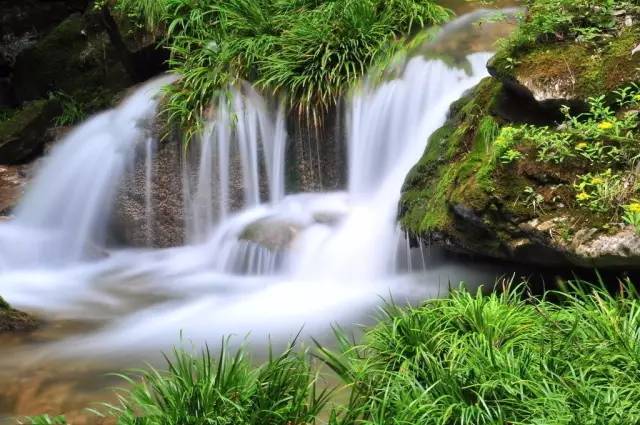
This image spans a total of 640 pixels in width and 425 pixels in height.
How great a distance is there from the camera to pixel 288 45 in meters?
7.14

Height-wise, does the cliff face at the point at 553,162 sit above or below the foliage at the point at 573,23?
below

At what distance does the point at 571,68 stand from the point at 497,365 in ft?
7.69

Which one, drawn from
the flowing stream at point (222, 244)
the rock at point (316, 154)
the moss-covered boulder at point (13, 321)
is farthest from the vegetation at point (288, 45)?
the moss-covered boulder at point (13, 321)

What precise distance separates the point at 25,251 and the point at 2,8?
531 centimetres

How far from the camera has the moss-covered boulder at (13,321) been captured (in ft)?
16.1

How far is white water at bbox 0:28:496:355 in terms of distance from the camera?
514 centimetres

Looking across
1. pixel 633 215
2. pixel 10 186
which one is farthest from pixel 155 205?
pixel 633 215

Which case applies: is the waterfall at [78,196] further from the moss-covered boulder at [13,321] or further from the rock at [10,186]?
the moss-covered boulder at [13,321]

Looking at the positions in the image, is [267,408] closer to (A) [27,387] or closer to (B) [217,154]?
(A) [27,387]

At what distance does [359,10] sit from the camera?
7145mm

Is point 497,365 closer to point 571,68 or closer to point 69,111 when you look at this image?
point 571,68

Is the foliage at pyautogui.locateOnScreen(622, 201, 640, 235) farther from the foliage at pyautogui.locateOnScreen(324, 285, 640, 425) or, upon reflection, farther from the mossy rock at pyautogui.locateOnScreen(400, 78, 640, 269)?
the foliage at pyautogui.locateOnScreen(324, 285, 640, 425)

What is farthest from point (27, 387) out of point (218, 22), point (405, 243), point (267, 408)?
point (218, 22)

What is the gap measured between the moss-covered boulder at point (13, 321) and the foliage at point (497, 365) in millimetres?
2798
